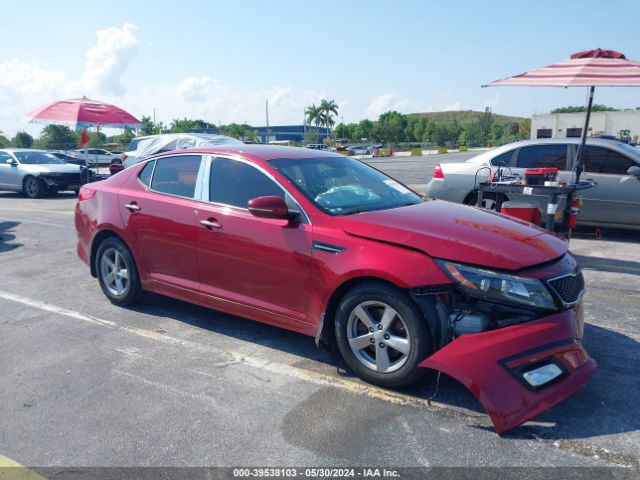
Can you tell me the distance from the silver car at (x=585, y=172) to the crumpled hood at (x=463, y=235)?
4.18 meters

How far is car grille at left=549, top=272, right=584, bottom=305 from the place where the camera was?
352 cm

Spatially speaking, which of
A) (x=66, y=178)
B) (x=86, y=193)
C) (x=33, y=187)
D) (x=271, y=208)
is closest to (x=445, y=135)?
(x=66, y=178)

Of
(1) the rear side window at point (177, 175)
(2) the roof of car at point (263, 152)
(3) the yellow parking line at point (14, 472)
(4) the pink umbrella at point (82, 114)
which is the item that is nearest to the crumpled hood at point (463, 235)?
(2) the roof of car at point (263, 152)

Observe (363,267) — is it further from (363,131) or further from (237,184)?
(363,131)

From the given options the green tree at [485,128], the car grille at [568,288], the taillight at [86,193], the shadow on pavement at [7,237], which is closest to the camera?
the car grille at [568,288]

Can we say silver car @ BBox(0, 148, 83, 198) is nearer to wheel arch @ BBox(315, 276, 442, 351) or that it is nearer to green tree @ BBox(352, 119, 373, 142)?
wheel arch @ BBox(315, 276, 442, 351)

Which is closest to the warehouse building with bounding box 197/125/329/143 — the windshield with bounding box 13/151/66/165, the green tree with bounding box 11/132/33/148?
the green tree with bounding box 11/132/33/148

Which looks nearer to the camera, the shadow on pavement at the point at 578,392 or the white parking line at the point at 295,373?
the shadow on pavement at the point at 578,392

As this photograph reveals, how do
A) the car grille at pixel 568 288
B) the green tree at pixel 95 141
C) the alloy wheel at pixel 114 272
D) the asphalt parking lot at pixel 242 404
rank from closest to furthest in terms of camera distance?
the asphalt parking lot at pixel 242 404 → the car grille at pixel 568 288 → the alloy wheel at pixel 114 272 → the green tree at pixel 95 141

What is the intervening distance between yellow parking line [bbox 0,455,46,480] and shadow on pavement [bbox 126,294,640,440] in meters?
1.87

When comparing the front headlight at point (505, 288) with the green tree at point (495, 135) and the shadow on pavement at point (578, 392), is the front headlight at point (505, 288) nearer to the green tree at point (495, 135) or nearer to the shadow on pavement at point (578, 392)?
the shadow on pavement at point (578, 392)

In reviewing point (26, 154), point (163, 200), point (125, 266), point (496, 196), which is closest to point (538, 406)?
point (163, 200)

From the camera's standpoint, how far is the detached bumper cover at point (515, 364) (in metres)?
3.12

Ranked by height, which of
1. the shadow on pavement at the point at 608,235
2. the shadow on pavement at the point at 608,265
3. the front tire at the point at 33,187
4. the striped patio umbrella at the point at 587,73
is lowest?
the front tire at the point at 33,187
